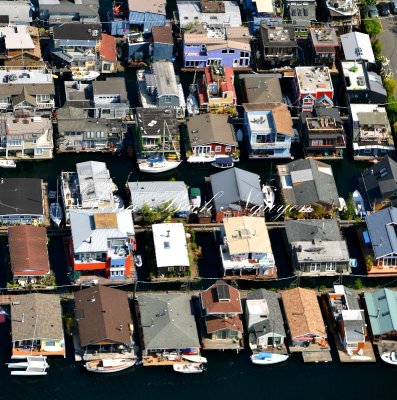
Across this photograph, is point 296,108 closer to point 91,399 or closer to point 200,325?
point 200,325

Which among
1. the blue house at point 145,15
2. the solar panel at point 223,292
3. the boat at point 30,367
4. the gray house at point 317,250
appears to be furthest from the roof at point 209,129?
the boat at point 30,367

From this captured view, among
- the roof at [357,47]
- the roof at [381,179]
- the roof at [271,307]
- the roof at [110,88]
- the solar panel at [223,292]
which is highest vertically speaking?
the roof at [357,47]

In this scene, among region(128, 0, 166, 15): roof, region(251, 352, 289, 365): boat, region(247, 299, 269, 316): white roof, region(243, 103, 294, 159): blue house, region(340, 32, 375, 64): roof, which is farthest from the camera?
region(128, 0, 166, 15): roof

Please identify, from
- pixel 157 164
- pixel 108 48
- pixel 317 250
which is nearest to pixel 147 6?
pixel 108 48

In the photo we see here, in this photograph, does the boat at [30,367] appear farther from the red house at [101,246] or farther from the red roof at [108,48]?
the red roof at [108,48]

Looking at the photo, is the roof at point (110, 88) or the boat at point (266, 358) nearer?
the boat at point (266, 358)

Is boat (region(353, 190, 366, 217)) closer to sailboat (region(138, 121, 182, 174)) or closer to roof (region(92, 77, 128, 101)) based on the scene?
sailboat (region(138, 121, 182, 174))

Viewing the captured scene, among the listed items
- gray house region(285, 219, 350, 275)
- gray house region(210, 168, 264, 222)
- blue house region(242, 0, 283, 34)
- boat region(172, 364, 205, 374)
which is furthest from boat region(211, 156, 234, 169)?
boat region(172, 364, 205, 374)
